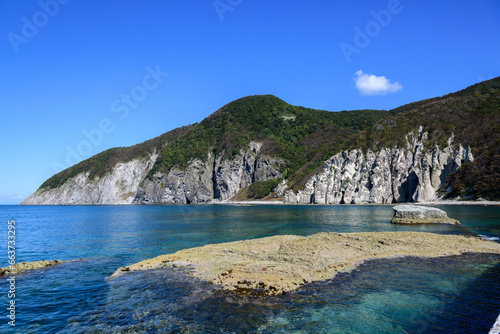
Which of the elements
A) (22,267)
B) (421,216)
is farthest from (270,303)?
(421,216)

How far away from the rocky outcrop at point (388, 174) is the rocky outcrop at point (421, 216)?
71414 millimetres

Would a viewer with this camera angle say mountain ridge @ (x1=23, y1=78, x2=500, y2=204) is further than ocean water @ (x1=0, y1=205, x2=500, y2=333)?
Yes

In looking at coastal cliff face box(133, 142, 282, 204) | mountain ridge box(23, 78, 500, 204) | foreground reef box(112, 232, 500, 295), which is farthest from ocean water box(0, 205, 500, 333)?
coastal cliff face box(133, 142, 282, 204)

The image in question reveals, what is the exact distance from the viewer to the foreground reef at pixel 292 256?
45.5ft

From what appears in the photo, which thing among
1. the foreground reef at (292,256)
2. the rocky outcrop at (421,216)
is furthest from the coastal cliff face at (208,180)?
the foreground reef at (292,256)

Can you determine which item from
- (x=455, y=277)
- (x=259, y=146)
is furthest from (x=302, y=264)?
(x=259, y=146)

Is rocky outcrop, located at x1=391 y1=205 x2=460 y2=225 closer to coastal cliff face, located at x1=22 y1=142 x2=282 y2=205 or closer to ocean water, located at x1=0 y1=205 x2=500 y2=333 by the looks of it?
ocean water, located at x1=0 y1=205 x2=500 y2=333

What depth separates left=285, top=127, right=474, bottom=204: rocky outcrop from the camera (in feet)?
337

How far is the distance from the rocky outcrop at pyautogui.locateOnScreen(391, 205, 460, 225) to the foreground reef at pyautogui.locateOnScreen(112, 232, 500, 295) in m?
14.8

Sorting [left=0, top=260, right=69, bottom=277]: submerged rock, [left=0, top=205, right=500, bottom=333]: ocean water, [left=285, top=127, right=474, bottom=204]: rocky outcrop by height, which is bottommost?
[left=0, top=205, right=500, bottom=333]: ocean water

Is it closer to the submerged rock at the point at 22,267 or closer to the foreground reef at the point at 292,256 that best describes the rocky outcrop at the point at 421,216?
the foreground reef at the point at 292,256

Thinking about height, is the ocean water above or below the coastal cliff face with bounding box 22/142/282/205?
below

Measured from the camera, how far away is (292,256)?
17703 millimetres

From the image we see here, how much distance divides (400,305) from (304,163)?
572 ft
